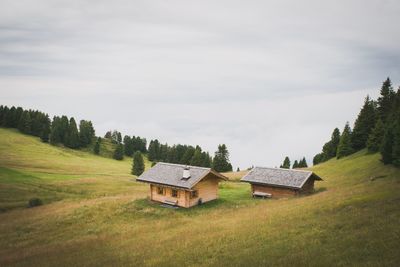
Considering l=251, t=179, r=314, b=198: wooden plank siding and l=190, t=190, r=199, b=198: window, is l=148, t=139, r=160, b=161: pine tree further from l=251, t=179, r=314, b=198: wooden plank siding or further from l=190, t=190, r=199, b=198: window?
l=190, t=190, r=199, b=198: window

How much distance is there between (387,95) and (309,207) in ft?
200

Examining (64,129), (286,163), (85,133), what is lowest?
(286,163)

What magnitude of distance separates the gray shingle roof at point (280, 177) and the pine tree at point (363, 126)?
124 feet

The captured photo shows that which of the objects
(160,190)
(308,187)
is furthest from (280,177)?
(160,190)

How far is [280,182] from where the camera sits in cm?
4269

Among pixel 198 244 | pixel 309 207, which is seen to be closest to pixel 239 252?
pixel 198 244

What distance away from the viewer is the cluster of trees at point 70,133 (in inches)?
5455

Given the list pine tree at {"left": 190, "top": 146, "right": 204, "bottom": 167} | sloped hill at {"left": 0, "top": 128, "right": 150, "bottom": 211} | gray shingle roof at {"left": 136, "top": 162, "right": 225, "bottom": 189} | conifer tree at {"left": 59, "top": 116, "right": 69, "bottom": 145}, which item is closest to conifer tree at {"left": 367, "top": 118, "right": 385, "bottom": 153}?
gray shingle roof at {"left": 136, "top": 162, "right": 225, "bottom": 189}

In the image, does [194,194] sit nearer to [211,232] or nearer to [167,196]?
[167,196]

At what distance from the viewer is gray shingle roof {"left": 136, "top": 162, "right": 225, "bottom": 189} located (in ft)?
132

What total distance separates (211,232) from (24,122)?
13981cm

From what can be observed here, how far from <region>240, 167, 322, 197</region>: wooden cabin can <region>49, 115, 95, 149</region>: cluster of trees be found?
11247 cm

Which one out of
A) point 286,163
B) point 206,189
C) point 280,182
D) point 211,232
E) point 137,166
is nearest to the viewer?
point 211,232

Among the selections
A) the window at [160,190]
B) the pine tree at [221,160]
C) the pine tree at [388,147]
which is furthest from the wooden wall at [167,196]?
the pine tree at [221,160]
